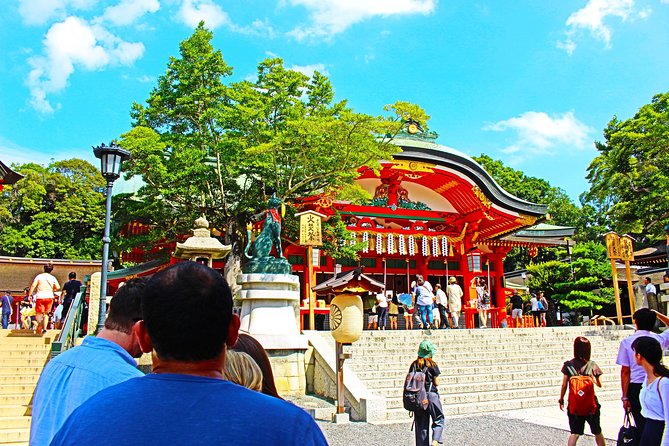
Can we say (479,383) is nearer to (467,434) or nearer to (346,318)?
(467,434)

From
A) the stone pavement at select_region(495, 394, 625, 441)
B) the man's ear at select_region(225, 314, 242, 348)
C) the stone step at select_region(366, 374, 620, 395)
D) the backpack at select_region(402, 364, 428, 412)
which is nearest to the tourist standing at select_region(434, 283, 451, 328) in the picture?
the stone step at select_region(366, 374, 620, 395)

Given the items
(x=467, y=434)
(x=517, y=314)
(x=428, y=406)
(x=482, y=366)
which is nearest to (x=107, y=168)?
(x=428, y=406)

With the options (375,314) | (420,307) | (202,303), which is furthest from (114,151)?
(375,314)

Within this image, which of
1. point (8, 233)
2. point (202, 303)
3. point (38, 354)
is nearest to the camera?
point (202, 303)

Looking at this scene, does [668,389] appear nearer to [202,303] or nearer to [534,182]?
[202,303]

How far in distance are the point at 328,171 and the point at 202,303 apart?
1396 cm

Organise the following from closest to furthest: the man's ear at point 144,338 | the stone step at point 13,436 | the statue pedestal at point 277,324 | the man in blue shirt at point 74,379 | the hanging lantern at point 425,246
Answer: the man's ear at point 144,338 → the man in blue shirt at point 74,379 → the stone step at point 13,436 → the statue pedestal at point 277,324 → the hanging lantern at point 425,246

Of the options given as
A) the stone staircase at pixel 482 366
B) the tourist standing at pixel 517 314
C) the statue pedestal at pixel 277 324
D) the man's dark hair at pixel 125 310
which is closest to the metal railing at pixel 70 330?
the statue pedestal at pixel 277 324

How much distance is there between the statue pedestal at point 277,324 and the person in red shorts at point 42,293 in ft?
14.6

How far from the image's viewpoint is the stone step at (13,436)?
21.9ft

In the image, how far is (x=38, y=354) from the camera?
9.68 meters

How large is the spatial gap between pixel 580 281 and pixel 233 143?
1573cm

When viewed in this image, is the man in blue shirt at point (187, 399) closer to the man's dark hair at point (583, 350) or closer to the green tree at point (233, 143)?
the man's dark hair at point (583, 350)

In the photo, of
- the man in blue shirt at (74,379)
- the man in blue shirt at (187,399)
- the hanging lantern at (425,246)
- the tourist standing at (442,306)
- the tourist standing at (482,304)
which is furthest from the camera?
the hanging lantern at (425,246)
